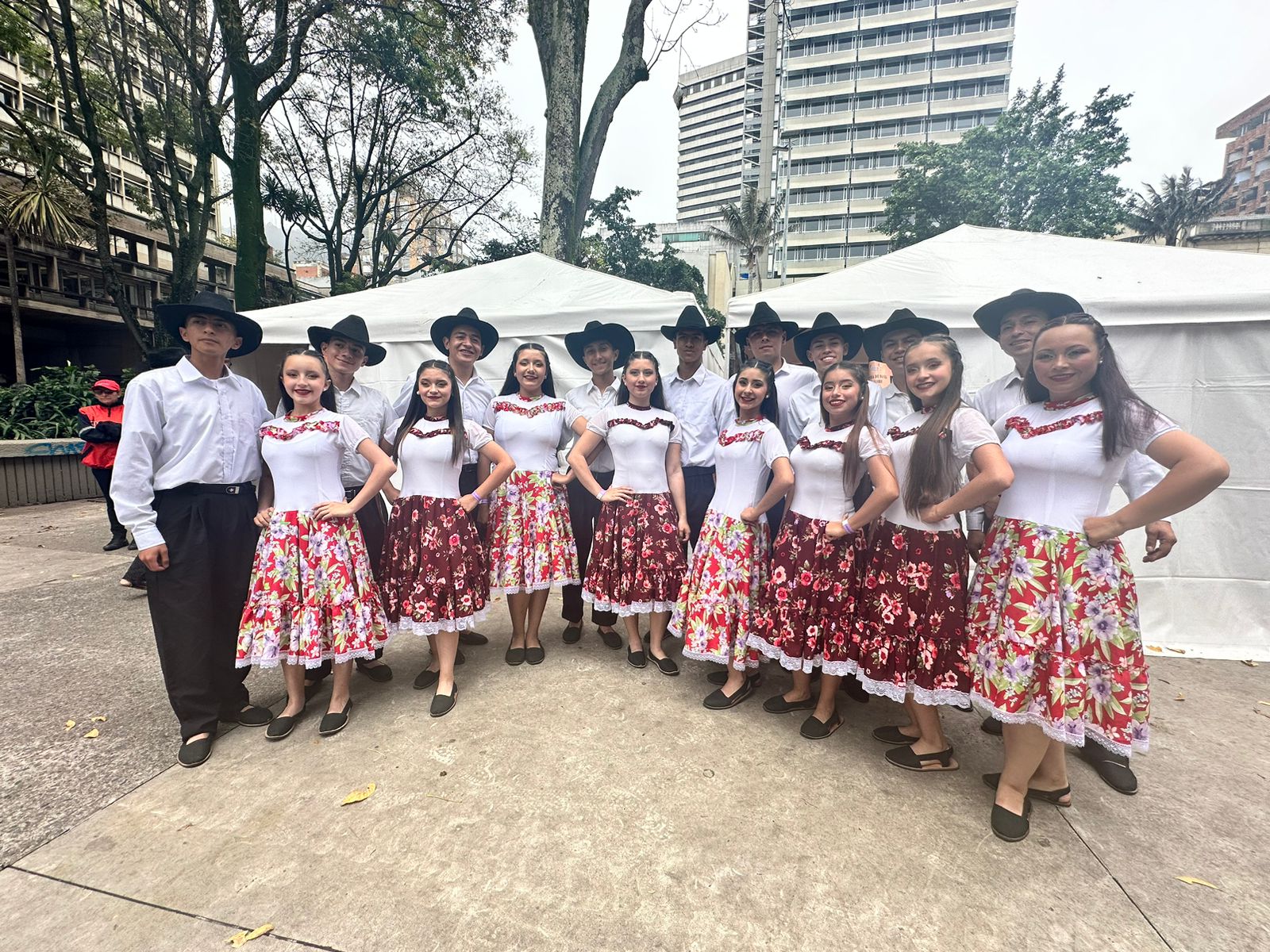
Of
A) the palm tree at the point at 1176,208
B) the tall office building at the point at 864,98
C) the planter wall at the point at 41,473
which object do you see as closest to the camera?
the planter wall at the point at 41,473

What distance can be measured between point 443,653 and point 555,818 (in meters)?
1.26

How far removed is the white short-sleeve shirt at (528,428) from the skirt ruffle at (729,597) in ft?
3.92

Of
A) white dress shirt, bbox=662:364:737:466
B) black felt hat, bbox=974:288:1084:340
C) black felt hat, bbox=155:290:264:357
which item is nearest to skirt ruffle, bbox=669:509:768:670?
white dress shirt, bbox=662:364:737:466

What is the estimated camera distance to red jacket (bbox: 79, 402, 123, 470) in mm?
5949

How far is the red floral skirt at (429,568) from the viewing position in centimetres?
296

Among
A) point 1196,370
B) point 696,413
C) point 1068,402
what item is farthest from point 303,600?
point 1196,370

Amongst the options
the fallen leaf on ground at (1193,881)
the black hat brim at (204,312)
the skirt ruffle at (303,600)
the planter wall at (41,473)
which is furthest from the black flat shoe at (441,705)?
the planter wall at (41,473)

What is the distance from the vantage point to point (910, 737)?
2684 millimetres

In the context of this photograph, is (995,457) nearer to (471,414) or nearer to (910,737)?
(910,737)

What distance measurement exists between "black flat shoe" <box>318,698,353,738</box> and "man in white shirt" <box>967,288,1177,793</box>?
3.16m

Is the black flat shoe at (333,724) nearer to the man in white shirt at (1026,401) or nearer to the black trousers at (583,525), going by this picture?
the black trousers at (583,525)

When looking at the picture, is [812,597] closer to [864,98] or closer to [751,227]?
[751,227]

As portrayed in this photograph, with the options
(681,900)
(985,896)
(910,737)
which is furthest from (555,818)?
(910,737)

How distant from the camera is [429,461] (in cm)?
301
